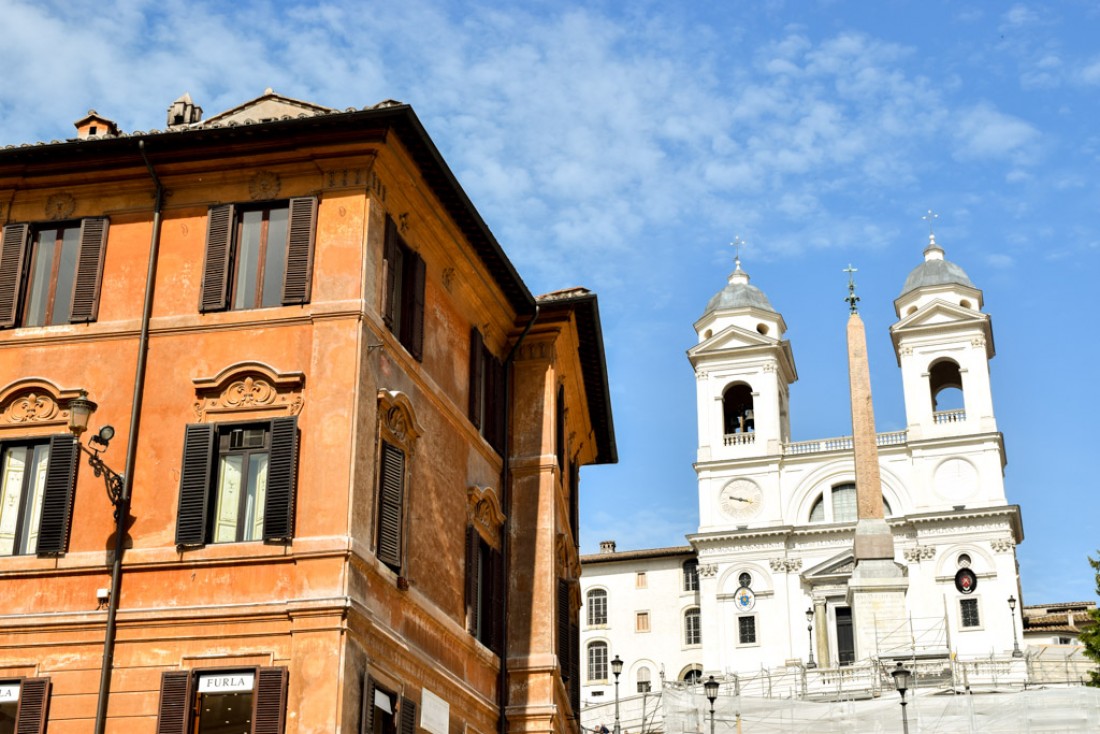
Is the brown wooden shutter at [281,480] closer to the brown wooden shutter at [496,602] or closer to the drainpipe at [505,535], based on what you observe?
the brown wooden shutter at [496,602]

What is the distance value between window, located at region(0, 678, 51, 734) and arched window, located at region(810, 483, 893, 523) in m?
67.7

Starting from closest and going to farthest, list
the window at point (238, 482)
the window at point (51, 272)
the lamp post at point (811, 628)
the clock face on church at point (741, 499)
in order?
the window at point (238, 482), the window at point (51, 272), the lamp post at point (811, 628), the clock face on church at point (741, 499)

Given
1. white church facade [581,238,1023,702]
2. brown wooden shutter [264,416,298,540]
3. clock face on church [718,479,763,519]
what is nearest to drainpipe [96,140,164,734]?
brown wooden shutter [264,416,298,540]

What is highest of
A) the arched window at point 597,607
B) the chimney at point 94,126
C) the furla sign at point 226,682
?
the arched window at point 597,607

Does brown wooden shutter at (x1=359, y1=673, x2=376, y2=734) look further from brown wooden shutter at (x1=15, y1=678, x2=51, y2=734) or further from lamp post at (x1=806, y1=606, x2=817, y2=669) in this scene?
lamp post at (x1=806, y1=606, x2=817, y2=669)

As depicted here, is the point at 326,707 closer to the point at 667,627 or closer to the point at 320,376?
the point at 320,376

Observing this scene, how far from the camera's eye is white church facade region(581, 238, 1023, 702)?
76.9 m

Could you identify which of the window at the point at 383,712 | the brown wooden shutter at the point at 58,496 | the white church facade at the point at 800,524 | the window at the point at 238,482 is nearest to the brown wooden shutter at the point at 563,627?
the window at the point at 383,712

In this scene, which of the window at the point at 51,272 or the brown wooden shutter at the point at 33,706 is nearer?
the brown wooden shutter at the point at 33,706

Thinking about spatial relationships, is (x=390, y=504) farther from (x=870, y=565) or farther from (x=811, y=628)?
(x=811, y=628)

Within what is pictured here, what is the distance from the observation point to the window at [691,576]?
278ft

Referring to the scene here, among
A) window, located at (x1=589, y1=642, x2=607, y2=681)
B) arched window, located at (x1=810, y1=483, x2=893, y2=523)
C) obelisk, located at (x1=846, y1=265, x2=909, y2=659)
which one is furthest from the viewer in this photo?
window, located at (x1=589, y1=642, x2=607, y2=681)

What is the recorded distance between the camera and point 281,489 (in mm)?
17875

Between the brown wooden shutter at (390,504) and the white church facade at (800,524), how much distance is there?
56522 millimetres
